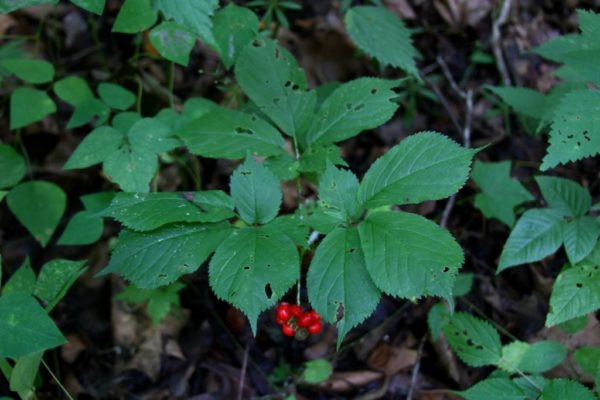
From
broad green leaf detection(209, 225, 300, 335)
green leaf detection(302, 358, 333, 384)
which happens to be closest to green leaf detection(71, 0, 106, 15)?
broad green leaf detection(209, 225, 300, 335)

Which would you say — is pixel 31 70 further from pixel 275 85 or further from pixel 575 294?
pixel 575 294

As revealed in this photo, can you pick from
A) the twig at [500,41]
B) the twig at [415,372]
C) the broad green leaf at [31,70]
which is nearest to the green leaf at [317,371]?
the twig at [415,372]

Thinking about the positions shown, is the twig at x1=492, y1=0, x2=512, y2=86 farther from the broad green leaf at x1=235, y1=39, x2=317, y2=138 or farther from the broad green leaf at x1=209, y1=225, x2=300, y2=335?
the broad green leaf at x1=209, y1=225, x2=300, y2=335

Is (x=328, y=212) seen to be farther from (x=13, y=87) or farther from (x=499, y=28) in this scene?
(x=499, y=28)

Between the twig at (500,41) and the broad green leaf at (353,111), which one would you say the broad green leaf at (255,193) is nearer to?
the broad green leaf at (353,111)

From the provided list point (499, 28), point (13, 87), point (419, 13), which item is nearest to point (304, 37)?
point (419, 13)
